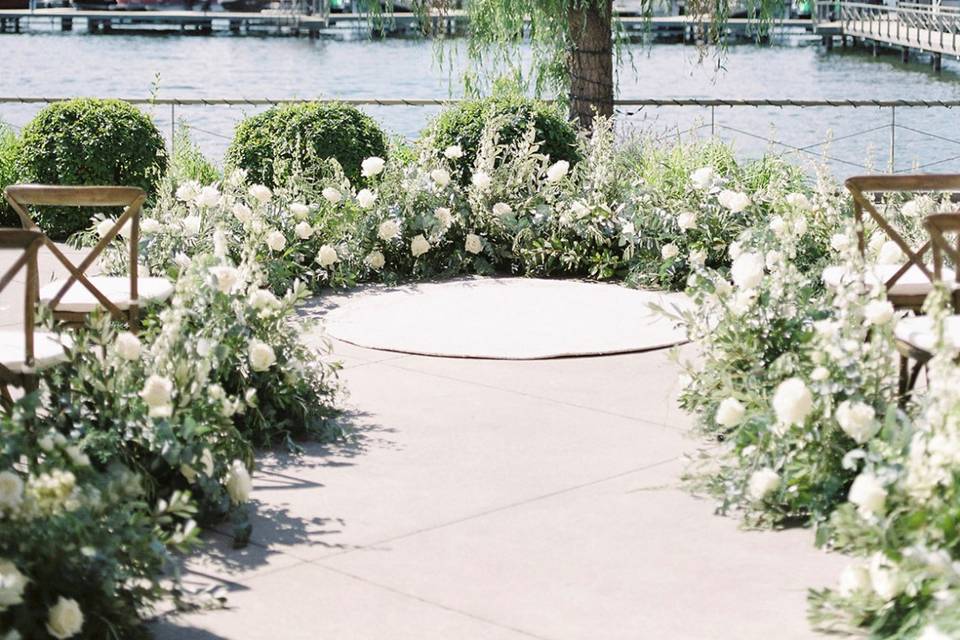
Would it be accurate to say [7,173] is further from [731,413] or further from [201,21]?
[201,21]

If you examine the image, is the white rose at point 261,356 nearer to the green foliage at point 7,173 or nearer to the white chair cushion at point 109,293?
the white chair cushion at point 109,293

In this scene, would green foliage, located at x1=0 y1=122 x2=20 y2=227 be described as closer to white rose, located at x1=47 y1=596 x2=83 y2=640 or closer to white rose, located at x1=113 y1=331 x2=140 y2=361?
white rose, located at x1=113 y1=331 x2=140 y2=361

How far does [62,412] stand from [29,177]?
22.4ft

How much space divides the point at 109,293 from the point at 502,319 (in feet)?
7.84

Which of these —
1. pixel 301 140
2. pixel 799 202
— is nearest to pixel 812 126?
pixel 301 140

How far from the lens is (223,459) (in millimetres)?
4641

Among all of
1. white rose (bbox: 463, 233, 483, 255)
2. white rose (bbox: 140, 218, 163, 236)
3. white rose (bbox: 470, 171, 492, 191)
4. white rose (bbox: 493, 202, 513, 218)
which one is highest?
white rose (bbox: 470, 171, 492, 191)

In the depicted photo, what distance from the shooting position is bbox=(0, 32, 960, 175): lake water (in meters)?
30.1

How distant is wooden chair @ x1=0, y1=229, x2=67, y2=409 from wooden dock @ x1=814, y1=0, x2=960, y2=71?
39.5 m

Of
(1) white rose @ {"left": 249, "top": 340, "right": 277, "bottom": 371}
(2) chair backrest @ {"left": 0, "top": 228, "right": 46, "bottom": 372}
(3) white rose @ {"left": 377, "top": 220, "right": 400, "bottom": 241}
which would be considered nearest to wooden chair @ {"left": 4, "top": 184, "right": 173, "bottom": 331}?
(1) white rose @ {"left": 249, "top": 340, "right": 277, "bottom": 371}

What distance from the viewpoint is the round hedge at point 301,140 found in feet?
33.6

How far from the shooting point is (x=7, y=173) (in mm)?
11344

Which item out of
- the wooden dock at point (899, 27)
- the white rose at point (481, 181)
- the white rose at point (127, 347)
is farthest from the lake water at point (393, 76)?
the white rose at point (127, 347)

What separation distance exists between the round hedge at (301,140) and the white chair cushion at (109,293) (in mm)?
3800
